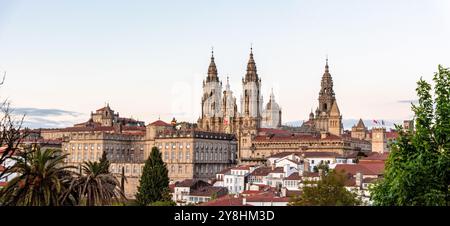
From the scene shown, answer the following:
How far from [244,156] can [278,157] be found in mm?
13416

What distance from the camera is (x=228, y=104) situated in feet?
329

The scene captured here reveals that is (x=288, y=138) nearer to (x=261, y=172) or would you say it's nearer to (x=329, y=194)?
(x=261, y=172)

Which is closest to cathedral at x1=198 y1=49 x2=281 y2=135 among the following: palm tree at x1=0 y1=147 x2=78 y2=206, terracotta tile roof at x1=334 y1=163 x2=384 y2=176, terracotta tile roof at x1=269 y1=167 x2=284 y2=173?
terracotta tile roof at x1=269 y1=167 x2=284 y2=173

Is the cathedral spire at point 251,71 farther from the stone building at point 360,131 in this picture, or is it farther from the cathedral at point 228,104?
the stone building at point 360,131

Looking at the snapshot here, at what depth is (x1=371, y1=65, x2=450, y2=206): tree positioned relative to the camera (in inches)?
563

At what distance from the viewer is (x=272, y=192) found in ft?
153

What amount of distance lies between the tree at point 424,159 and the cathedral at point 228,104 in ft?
250

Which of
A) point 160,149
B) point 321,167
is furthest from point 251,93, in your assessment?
point 321,167

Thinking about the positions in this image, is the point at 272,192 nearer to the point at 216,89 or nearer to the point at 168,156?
the point at 168,156

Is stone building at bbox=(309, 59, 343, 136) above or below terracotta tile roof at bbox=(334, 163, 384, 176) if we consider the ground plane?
above

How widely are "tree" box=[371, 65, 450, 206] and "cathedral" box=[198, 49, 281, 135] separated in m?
76.3

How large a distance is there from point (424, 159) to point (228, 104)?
85392 mm

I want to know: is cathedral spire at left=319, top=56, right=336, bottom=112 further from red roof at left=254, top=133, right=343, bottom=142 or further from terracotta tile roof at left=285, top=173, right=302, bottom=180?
terracotta tile roof at left=285, top=173, right=302, bottom=180
